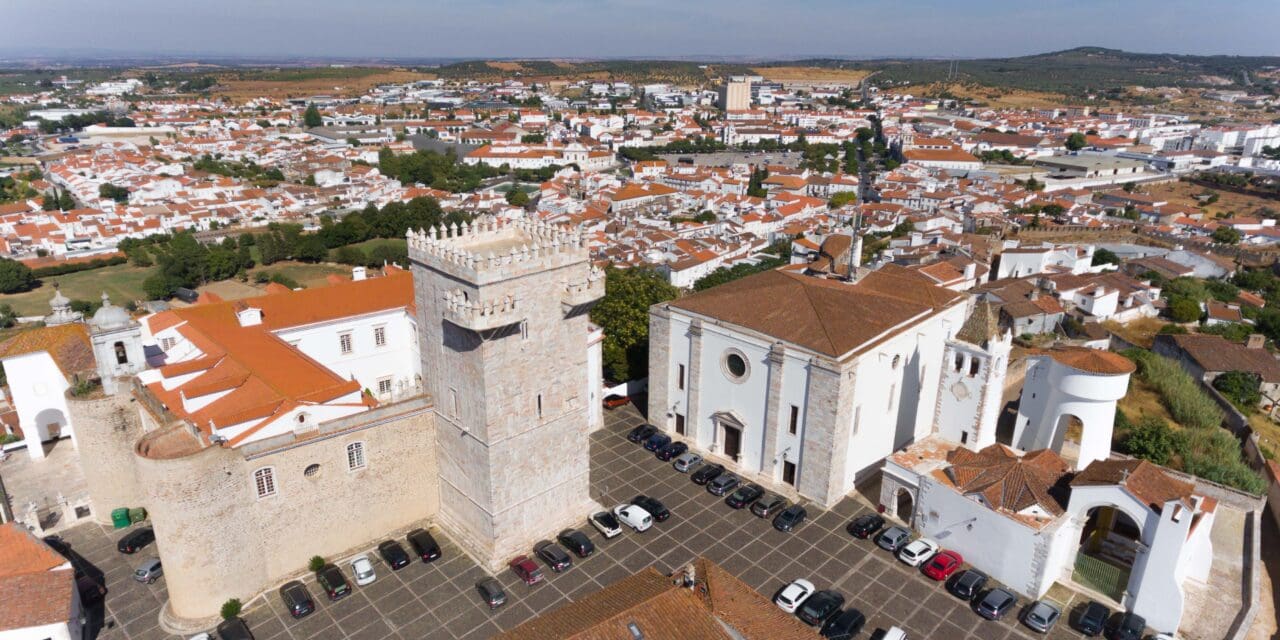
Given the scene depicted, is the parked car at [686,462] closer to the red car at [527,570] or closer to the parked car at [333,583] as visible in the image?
the red car at [527,570]

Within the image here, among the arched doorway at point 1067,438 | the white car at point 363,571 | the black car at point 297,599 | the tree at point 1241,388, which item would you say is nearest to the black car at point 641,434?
the white car at point 363,571

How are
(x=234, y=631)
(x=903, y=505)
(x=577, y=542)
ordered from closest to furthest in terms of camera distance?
1. (x=234, y=631)
2. (x=577, y=542)
3. (x=903, y=505)

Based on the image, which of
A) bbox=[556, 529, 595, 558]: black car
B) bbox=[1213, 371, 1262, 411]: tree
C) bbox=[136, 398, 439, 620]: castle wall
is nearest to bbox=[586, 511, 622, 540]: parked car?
bbox=[556, 529, 595, 558]: black car

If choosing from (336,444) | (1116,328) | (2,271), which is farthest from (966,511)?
(2,271)

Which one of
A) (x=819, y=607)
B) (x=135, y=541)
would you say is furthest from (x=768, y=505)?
Answer: (x=135, y=541)

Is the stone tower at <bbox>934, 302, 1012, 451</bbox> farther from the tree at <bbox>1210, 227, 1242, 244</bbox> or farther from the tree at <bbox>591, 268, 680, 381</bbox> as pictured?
the tree at <bbox>1210, 227, 1242, 244</bbox>

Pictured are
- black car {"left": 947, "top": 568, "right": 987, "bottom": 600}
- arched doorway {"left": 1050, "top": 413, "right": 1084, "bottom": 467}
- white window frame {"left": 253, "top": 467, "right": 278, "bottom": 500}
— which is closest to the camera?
white window frame {"left": 253, "top": 467, "right": 278, "bottom": 500}

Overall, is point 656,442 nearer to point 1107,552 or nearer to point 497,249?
point 497,249

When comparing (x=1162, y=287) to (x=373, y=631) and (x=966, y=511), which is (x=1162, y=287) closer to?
(x=966, y=511)
